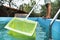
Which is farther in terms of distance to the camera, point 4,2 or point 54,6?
point 4,2

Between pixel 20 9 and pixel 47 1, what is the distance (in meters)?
7.35

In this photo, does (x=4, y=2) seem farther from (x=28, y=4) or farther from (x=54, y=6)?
(x=54, y=6)

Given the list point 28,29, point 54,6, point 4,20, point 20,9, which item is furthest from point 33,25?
point 20,9

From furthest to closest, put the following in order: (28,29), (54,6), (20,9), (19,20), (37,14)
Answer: (20,9) < (37,14) < (54,6) < (19,20) < (28,29)

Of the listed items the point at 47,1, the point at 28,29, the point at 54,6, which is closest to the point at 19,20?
the point at 28,29

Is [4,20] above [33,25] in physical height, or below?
below

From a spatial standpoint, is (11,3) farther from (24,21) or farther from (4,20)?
(24,21)

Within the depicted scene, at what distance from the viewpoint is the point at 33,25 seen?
268cm

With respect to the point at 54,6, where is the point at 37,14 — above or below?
below

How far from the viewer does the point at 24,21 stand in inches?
108

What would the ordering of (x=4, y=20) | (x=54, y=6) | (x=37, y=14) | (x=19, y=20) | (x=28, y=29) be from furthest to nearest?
(x=37, y=14)
(x=54, y=6)
(x=4, y=20)
(x=19, y=20)
(x=28, y=29)

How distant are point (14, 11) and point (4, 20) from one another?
3146 millimetres

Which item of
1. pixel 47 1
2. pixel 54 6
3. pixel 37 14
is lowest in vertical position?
pixel 37 14

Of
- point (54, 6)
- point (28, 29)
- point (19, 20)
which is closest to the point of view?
point (28, 29)
